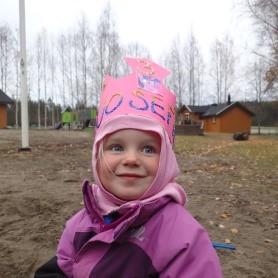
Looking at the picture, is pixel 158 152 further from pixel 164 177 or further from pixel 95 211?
pixel 95 211

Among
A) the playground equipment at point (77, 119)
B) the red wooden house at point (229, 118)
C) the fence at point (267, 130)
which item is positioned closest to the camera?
the playground equipment at point (77, 119)

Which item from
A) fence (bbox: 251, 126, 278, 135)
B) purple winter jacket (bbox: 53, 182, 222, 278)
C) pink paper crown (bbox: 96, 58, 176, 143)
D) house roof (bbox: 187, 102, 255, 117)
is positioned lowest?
fence (bbox: 251, 126, 278, 135)

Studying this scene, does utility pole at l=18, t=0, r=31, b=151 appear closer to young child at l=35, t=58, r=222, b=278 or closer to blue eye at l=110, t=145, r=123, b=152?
young child at l=35, t=58, r=222, b=278

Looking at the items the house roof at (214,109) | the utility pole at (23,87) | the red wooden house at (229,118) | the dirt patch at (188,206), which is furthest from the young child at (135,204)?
the house roof at (214,109)

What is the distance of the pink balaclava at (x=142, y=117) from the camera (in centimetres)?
181

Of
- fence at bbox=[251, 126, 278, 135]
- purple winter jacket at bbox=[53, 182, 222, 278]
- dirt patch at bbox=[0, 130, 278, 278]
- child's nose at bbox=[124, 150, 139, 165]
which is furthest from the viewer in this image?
fence at bbox=[251, 126, 278, 135]

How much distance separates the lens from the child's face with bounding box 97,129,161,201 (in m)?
1.79

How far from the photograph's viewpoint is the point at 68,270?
6.27 feet

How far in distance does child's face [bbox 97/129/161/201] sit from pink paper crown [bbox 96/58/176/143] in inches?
3.6

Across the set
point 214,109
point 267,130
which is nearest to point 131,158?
point 214,109

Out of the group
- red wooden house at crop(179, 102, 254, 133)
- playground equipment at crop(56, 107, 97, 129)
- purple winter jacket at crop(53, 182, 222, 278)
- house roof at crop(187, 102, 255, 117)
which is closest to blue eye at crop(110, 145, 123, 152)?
purple winter jacket at crop(53, 182, 222, 278)

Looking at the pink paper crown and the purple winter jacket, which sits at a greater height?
the pink paper crown

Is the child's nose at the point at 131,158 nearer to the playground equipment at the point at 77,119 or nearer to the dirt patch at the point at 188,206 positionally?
the dirt patch at the point at 188,206

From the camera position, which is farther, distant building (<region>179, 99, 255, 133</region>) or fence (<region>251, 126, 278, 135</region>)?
fence (<region>251, 126, 278, 135</region>)
